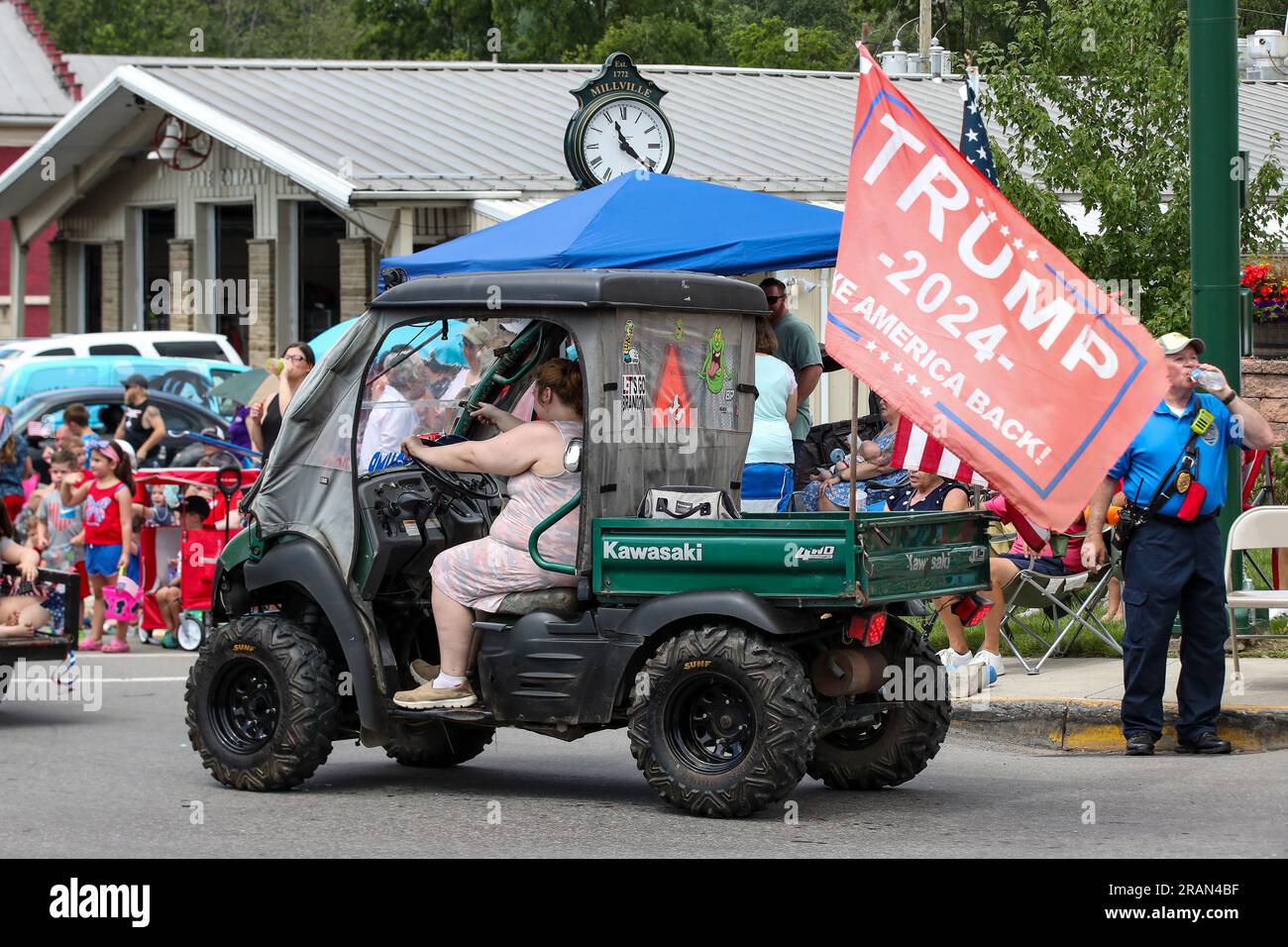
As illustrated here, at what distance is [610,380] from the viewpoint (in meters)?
8.68

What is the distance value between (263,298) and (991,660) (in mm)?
19690

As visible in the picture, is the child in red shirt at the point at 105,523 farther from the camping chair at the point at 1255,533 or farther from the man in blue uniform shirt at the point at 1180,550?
the camping chair at the point at 1255,533

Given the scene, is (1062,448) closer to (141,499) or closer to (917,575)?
(917,575)

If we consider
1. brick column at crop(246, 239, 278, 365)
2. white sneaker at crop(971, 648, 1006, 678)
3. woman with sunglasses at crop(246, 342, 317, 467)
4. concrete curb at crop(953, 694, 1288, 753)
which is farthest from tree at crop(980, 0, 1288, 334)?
brick column at crop(246, 239, 278, 365)

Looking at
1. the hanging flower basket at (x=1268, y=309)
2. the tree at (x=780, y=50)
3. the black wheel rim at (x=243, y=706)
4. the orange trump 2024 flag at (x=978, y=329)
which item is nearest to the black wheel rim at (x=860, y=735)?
the orange trump 2024 flag at (x=978, y=329)

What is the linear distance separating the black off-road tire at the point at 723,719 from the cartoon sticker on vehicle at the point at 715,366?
1.26 m

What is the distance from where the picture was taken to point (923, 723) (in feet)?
29.7

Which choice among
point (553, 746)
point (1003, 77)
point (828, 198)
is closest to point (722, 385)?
point (553, 746)

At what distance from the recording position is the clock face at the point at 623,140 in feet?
59.2

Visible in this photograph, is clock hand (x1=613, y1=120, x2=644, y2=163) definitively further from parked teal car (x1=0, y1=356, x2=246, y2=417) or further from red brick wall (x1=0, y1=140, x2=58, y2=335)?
red brick wall (x1=0, y1=140, x2=58, y2=335)

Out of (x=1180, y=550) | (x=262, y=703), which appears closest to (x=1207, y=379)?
(x=1180, y=550)

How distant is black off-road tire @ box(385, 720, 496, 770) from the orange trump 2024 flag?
2.92m

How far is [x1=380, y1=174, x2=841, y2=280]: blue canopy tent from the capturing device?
1273 cm

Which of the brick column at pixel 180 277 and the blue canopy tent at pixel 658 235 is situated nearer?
the blue canopy tent at pixel 658 235
